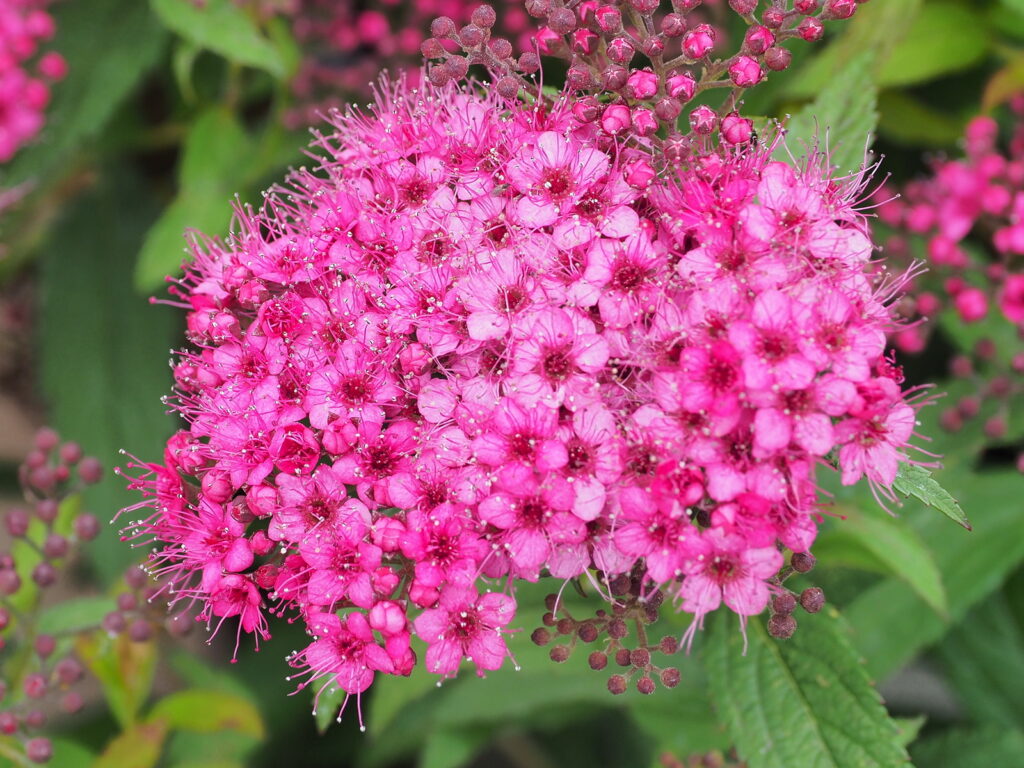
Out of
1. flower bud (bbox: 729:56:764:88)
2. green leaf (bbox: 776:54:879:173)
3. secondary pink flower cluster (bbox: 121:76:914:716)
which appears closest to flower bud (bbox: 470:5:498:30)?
secondary pink flower cluster (bbox: 121:76:914:716)

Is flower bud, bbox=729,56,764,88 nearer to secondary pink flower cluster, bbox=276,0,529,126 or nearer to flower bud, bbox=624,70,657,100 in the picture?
flower bud, bbox=624,70,657,100

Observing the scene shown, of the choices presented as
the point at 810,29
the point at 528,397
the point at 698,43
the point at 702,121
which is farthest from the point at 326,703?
the point at 810,29

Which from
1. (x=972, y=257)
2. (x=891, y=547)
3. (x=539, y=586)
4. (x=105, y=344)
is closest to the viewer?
(x=891, y=547)

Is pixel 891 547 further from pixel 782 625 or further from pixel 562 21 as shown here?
pixel 562 21

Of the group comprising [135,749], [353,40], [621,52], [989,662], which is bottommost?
[989,662]

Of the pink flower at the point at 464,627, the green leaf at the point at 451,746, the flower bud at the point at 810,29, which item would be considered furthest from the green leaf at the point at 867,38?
the green leaf at the point at 451,746

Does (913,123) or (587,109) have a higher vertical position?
(587,109)

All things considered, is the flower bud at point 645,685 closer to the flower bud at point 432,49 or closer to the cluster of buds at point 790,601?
the cluster of buds at point 790,601
